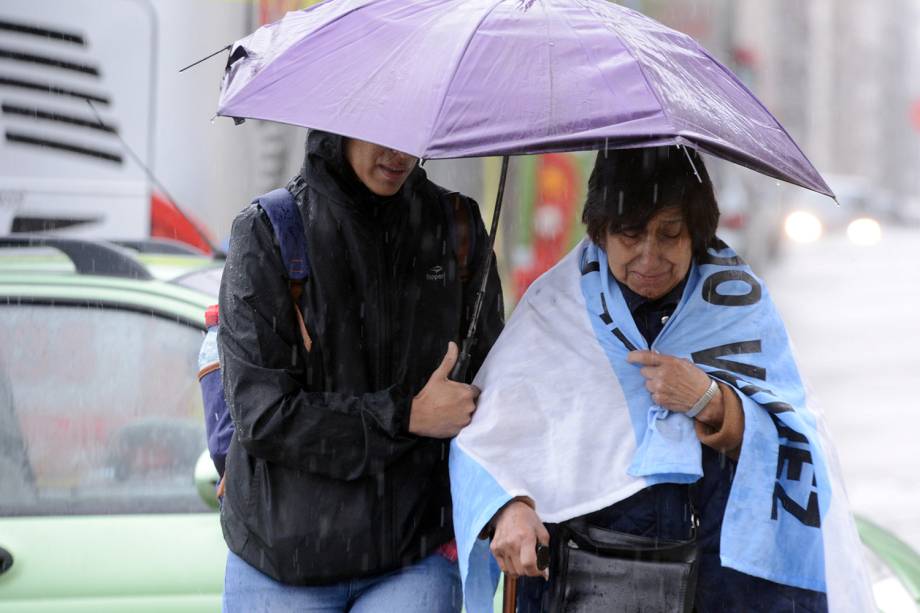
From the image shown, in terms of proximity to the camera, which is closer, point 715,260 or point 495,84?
point 495,84

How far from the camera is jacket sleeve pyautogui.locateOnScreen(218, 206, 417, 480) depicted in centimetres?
233

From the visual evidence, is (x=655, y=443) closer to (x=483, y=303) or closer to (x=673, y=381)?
(x=673, y=381)

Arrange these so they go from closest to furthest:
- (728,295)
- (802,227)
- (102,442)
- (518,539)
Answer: (518,539) → (728,295) → (102,442) → (802,227)

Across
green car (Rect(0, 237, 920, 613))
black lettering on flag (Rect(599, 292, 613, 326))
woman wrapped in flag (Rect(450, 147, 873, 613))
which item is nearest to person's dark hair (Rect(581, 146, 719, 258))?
woman wrapped in flag (Rect(450, 147, 873, 613))

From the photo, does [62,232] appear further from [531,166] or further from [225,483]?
[531,166]

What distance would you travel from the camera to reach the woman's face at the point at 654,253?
97.2 inches

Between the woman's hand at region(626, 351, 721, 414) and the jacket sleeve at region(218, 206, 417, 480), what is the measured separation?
1.52 ft

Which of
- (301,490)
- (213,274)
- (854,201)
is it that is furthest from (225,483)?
(854,201)

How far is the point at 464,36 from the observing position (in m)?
2.27

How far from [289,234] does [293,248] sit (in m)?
0.03

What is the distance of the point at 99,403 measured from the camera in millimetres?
3391

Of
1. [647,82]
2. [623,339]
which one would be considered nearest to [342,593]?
[623,339]

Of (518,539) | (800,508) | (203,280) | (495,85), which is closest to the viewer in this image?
(495,85)

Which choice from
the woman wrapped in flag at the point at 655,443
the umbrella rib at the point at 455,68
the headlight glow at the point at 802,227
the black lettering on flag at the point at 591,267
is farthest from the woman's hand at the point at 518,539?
Answer: the headlight glow at the point at 802,227
